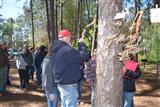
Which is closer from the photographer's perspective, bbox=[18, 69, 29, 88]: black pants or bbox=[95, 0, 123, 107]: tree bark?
bbox=[95, 0, 123, 107]: tree bark

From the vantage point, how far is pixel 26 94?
49.0 feet

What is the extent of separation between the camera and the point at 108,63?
21.6 feet

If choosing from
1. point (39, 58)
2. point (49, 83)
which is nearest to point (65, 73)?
point (49, 83)

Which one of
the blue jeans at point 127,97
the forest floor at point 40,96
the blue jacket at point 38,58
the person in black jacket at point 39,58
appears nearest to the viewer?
the blue jeans at point 127,97

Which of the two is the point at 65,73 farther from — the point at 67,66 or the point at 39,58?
the point at 39,58

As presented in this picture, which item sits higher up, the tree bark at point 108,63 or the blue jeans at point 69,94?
the tree bark at point 108,63

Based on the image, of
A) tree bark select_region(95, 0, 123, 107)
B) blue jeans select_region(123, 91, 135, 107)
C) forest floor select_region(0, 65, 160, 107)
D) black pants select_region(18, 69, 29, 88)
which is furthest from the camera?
black pants select_region(18, 69, 29, 88)

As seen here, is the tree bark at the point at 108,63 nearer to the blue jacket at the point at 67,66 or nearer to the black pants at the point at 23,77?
the blue jacket at the point at 67,66

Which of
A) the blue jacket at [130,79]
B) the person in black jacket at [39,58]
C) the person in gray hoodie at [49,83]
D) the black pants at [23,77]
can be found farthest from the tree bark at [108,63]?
the black pants at [23,77]

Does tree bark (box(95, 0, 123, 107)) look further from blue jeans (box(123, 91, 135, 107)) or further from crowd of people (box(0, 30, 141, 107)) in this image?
blue jeans (box(123, 91, 135, 107))

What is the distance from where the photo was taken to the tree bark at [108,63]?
6512 millimetres


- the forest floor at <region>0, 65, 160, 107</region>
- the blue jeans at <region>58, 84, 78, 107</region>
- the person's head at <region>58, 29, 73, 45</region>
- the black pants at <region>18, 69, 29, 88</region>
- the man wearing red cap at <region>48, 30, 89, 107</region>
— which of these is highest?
the person's head at <region>58, 29, 73, 45</region>

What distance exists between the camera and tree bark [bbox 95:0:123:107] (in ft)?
21.4

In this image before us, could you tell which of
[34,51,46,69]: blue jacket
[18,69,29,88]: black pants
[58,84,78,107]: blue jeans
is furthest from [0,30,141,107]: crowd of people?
[18,69,29,88]: black pants
